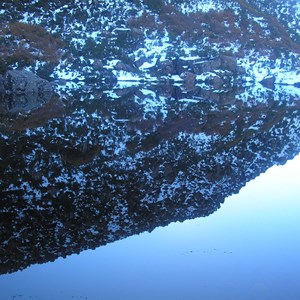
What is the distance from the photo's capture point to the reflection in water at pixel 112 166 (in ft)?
86.0

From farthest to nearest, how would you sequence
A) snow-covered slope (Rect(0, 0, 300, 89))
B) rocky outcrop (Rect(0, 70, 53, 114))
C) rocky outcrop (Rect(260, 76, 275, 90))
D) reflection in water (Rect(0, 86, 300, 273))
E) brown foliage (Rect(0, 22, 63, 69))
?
rocky outcrop (Rect(260, 76, 275, 90)) → snow-covered slope (Rect(0, 0, 300, 89)) → brown foliage (Rect(0, 22, 63, 69)) → rocky outcrop (Rect(0, 70, 53, 114)) → reflection in water (Rect(0, 86, 300, 273))

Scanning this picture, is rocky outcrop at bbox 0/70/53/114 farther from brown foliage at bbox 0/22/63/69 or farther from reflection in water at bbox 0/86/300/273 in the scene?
brown foliage at bbox 0/22/63/69

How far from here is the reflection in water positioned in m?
26.2

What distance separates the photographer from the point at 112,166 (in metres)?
29.0

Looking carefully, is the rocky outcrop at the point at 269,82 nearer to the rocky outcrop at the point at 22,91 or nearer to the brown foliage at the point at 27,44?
the brown foliage at the point at 27,44

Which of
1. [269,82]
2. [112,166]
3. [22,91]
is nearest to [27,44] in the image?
[22,91]

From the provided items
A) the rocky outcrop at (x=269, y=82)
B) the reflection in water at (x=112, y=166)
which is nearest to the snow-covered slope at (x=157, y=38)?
the rocky outcrop at (x=269, y=82)

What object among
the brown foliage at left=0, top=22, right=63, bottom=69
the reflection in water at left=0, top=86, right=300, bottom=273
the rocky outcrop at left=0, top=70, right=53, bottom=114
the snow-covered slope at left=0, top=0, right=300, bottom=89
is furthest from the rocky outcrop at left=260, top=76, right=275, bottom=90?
the rocky outcrop at left=0, top=70, right=53, bottom=114

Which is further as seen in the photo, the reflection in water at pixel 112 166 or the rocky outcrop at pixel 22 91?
the rocky outcrop at pixel 22 91

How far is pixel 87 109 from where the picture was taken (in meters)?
36.9

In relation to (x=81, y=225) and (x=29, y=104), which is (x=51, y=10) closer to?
(x=29, y=104)

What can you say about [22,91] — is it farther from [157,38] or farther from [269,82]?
[269,82]

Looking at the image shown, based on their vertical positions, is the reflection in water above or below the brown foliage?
below

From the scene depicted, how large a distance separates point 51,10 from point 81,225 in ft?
127
